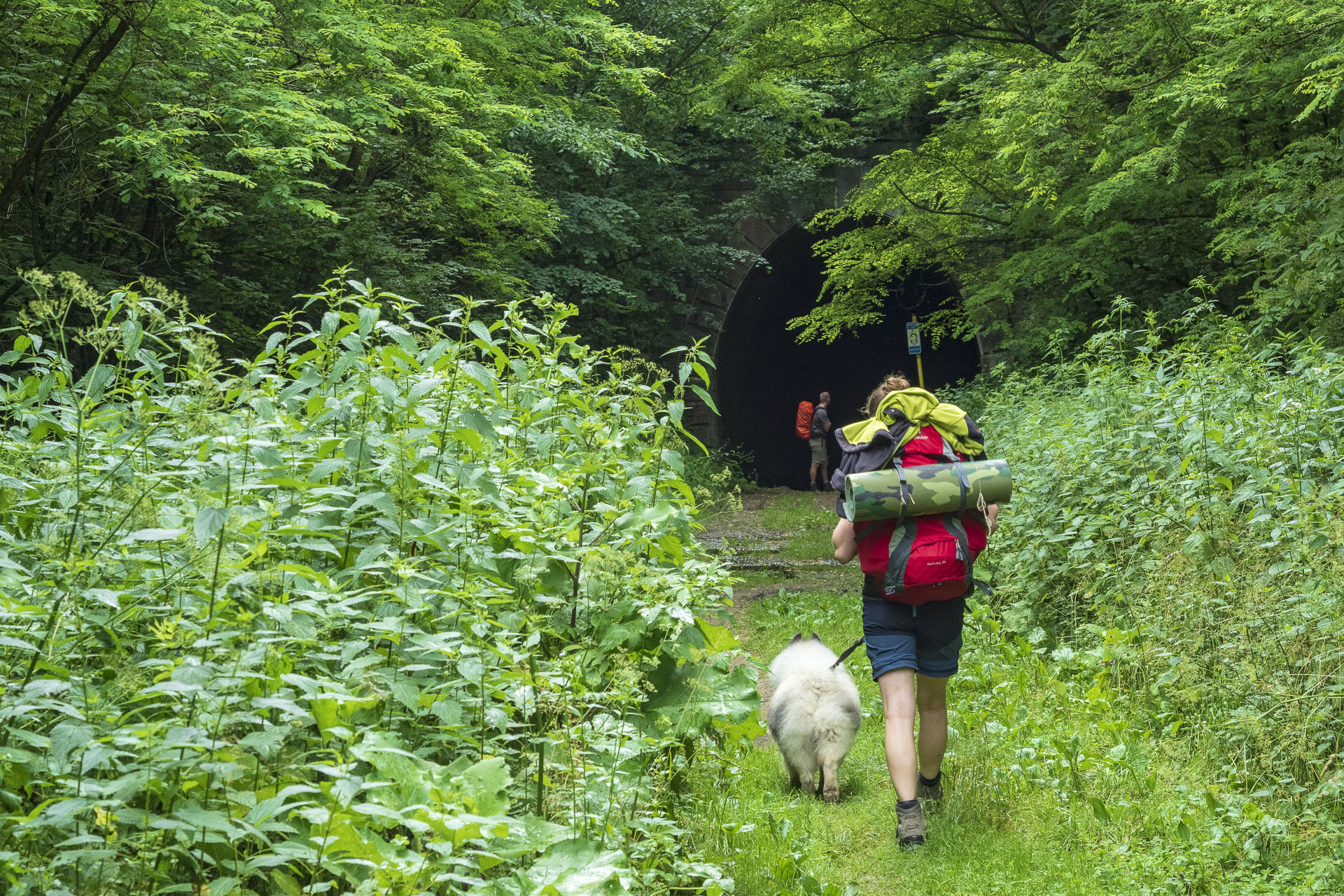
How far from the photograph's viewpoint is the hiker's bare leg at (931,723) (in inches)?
148

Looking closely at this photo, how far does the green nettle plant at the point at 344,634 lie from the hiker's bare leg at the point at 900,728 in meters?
0.60

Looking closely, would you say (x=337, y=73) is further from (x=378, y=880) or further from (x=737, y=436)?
(x=737, y=436)

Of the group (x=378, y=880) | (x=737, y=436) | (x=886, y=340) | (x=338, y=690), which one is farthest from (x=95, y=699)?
(x=886, y=340)

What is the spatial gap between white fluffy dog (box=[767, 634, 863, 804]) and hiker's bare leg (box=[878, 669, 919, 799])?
35 cm

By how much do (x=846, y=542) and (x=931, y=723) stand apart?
2.52 feet

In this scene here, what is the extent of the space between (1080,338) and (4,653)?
37.5 feet

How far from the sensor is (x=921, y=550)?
360cm

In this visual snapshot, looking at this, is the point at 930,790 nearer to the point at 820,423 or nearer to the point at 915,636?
the point at 915,636

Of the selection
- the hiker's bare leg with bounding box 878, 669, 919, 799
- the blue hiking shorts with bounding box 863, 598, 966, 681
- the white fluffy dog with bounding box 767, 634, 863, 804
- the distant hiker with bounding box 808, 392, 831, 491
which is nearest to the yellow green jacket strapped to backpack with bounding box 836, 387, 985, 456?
the blue hiking shorts with bounding box 863, 598, 966, 681

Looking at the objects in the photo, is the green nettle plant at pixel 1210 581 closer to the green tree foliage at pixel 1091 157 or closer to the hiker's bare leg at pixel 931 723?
the hiker's bare leg at pixel 931 723

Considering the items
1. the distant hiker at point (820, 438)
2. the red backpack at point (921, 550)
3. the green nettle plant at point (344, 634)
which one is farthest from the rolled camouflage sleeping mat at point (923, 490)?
the distant hiker at point (820, 438)

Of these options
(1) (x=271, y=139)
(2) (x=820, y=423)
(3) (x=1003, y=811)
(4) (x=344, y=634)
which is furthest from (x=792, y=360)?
(4) (x=344, y=634)

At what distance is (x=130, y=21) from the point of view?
6.93 m

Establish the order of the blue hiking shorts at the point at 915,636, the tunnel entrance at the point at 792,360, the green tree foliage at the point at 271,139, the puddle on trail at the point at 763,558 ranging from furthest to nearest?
the tunnel entrance at the point at 792,360, the puddle on trail at the point at 763,558, the green tree foliage at the point at 271,139, the blue hiking shorts at the point at 915,636
